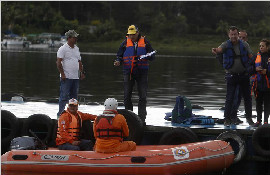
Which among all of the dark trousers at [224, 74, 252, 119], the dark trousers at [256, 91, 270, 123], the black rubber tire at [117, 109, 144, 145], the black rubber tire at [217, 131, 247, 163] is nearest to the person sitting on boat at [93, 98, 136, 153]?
the black rubber tire at [117, 109, 144, 145]

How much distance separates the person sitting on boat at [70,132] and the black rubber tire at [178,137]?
4.64 ft

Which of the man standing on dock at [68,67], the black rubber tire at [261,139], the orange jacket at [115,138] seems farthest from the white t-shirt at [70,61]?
the black rubber tire at [261,139]

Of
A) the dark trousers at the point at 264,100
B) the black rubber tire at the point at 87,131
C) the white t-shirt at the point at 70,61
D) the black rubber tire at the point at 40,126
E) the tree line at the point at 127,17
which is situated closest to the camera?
the dark trousers at the point at 264,100

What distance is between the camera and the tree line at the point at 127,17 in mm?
108125

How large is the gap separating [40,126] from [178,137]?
2.99m

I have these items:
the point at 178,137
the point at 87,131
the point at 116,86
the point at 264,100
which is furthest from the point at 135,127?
the point at 116,86

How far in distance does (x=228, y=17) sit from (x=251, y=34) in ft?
58.9

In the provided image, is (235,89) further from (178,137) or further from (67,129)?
(67,129)

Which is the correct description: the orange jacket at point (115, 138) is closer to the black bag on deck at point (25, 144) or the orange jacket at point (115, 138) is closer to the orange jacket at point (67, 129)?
the orange jacket at point (67, 129)

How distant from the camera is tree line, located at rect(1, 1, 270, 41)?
355ft

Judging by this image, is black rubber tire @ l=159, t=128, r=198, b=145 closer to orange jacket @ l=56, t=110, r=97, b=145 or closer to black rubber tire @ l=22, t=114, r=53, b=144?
orange jacket @ l=56, t=110, r=97, b=145

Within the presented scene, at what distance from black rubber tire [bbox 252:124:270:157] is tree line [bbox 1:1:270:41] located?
299 feet

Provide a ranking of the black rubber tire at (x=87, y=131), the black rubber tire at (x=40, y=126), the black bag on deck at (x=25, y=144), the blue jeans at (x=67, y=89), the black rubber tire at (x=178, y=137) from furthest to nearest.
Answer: the blue jeans at (x=67, y=89) < the black rubber tire at (x=40, y=126) < the black rubber tire at (x=87, y=131) < the black rubber tire at (x=178, y=137) < the black bag on deck at (x=25, y=144)

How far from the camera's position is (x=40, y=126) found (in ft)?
47.1
